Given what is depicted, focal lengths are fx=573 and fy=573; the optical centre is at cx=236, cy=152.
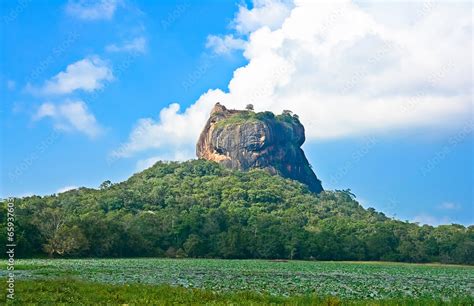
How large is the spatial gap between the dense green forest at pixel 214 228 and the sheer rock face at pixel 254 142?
32.0m

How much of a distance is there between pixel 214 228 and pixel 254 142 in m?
77.2

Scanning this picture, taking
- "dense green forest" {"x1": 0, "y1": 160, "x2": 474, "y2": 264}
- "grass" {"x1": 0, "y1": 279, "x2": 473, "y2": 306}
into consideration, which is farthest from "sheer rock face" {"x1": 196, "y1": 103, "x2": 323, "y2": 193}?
"grass" {"x1": 0, "y1": 279, "x2": 473, "y2": 306}

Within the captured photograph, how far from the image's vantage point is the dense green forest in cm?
7350

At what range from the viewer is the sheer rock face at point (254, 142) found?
16688 cm

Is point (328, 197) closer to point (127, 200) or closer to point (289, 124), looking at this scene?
point (289, 124)

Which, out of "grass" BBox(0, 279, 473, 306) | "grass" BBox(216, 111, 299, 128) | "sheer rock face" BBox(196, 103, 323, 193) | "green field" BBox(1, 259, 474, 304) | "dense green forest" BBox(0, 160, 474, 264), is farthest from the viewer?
"grass" BBox(216, 111, 299, 128)

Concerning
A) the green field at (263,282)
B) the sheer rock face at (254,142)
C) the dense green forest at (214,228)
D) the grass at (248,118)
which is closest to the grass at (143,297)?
the green field at (263,282)

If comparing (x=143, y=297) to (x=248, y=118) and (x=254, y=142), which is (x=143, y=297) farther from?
(x=248, y=118)

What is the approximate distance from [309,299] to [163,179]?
122 metres

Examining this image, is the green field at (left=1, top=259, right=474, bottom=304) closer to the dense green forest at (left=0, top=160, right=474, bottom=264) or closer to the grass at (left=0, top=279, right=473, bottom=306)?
the grass at (left=0, top=279, right=473, bottom=306)

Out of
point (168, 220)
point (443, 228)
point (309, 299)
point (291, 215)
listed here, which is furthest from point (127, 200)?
point (309, 299)

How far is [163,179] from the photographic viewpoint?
457 feet

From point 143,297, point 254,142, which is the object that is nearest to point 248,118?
point 254,142

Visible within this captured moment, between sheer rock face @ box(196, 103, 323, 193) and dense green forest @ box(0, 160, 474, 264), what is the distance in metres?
32.0
